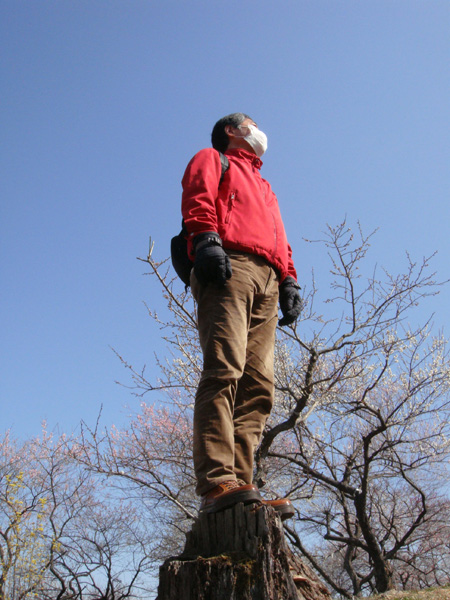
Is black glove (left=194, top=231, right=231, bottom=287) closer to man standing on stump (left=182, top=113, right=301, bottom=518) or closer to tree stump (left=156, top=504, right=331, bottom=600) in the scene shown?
man standing on stump (left=182, top=113, right=301, bottom=518)

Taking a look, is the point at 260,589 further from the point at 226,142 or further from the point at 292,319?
the point at 226,142

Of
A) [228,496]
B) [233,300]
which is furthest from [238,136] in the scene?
[228,496]

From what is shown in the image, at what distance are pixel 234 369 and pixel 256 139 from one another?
151 centimetres

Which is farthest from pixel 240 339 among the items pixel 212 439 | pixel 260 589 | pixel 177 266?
pixel 260 589

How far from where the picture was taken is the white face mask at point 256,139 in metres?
2.98

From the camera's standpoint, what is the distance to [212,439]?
6.92 ft

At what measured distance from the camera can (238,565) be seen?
1755 millimetres

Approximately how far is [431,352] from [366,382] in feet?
4.83

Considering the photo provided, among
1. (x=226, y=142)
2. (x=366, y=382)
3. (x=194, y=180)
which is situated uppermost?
(x=366, y=382)

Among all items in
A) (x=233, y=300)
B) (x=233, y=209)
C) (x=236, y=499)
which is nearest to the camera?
(x=236, y=499)

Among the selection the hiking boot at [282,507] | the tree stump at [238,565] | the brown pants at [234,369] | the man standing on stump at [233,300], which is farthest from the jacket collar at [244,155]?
the tree stump at [238,565]

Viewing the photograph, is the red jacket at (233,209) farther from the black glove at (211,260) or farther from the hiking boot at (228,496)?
the hiking boot at (228,496)

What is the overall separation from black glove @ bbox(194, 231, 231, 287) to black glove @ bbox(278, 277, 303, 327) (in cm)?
77

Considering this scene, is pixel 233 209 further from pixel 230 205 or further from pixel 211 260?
pixel 211 260
